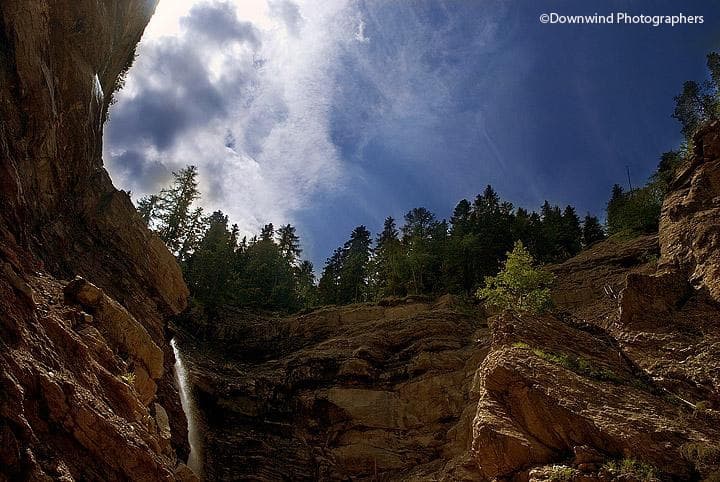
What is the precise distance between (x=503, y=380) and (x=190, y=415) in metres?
20.6

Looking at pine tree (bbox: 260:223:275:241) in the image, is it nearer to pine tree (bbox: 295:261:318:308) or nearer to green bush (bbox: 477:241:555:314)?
pine tree (bbox: 295:261:318:308)

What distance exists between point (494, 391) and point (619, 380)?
514cm

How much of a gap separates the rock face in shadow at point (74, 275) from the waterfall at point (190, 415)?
1.25 metres

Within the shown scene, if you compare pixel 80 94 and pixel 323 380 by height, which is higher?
pixel 80 94

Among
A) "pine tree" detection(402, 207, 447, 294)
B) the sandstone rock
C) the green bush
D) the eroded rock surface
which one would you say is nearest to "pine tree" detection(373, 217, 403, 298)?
"pine tree" detection(402, 207, 447, 294)

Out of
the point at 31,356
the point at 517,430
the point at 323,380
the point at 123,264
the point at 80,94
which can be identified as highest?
the point at 80,94

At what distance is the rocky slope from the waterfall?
101 cm

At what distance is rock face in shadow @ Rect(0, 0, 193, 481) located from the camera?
1100cm

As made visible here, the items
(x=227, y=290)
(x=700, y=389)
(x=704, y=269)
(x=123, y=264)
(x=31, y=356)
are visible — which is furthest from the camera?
(x=227, y=290)

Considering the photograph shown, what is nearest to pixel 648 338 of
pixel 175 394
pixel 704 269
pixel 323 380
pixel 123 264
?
pixel 704 269

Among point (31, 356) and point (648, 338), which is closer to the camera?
point (31, 356)

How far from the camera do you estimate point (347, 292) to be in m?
62.0

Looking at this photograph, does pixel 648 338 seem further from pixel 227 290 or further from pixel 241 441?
pixel 227 290

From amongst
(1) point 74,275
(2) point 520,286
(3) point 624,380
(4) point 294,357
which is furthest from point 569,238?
(1) point 74,275
